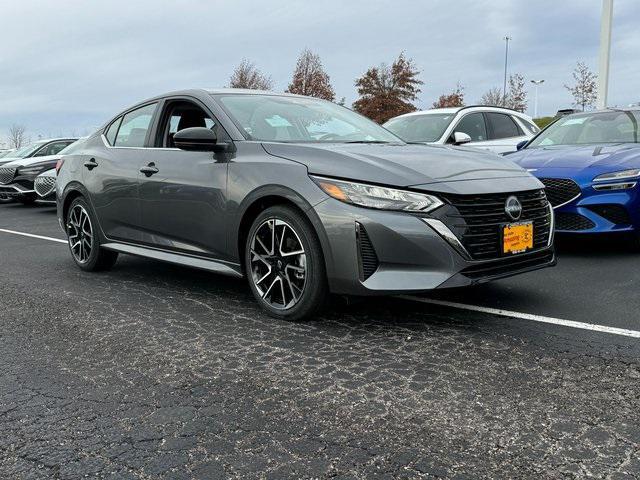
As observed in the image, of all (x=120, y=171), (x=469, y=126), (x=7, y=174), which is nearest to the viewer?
(x=120, y=171)

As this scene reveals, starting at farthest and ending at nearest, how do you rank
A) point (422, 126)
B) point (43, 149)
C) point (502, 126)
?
1. point (43, 149)
2. point (502, 126)
3. point (422, 126)

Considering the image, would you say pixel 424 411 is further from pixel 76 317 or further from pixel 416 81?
pixel 416 81

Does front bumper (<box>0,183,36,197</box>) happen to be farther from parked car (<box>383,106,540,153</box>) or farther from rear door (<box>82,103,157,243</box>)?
rear door (<box>82,103,157,243</box>)

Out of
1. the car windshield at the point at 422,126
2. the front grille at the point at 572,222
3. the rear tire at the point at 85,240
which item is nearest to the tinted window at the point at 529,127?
the car windshield at the point at 422,126

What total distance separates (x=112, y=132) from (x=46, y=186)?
27.5ft

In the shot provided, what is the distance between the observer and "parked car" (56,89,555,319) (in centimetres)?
370

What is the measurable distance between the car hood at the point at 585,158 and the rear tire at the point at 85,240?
4.17 metres

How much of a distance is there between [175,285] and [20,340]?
162 centimetres

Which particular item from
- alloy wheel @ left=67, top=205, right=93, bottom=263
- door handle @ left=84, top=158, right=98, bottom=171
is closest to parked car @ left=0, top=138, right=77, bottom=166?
alloy wheel @ left=67, top=205, right=93, bottom=263

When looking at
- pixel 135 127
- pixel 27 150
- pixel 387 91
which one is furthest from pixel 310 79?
pixel 135 127

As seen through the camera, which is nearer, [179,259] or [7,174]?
[179,259]

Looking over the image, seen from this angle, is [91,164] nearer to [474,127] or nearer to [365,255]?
[365,255]

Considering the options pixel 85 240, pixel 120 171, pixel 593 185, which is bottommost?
pixel 85 240

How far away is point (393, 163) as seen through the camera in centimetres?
394
